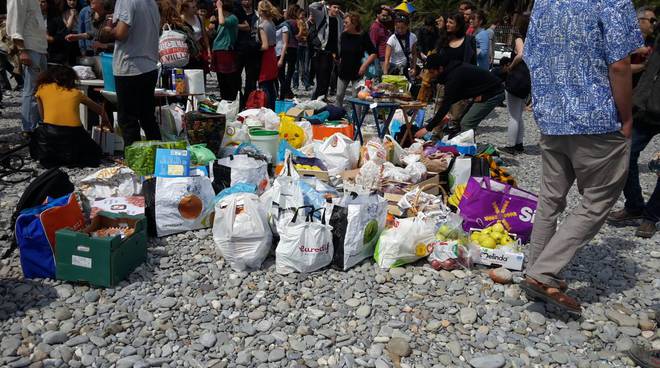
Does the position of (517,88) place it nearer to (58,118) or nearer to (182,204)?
(182,204)

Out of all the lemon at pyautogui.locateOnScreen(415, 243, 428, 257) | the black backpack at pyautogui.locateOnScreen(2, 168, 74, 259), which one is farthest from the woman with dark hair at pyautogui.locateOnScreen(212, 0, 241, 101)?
the lemon at pyautogui.locateOnScreen(415, 243, 428, 257)

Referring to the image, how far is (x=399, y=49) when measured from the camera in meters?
9.62

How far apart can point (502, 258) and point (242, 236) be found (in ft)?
6.09

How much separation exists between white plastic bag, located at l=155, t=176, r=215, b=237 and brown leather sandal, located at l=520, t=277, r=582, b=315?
2.53m

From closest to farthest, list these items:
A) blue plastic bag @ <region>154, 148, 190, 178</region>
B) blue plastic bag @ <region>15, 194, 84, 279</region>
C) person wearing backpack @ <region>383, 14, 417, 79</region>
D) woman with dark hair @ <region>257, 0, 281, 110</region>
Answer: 1. blue plastic bag @ <region>15, 194, 84, 279</region>
2. blue plastic bag @ <region>154, 148, 190, 178</region>
3. woman with dark hair @ <region>257, 0, 281, 110</region>
4. person wearing backpack @ <region>383, 14, 417, 79</region>

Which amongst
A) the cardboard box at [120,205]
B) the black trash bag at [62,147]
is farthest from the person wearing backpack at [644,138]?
→ the black trash bag at [62,147]

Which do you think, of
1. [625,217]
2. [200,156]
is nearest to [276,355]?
[200,156]

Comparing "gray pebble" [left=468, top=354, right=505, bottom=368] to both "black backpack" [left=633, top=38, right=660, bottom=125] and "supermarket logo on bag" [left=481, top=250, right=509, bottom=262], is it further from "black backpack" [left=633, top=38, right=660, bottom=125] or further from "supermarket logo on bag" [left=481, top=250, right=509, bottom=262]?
"black backpack" [left=633, top=38, right=660, bottom=125]

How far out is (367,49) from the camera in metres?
8.51

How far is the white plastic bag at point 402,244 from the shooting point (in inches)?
160

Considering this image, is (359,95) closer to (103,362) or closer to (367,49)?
(367,49)

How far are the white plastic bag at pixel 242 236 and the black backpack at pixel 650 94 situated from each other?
3319mm

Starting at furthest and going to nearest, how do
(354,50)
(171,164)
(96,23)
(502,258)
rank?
(354,50), (96,23), (171,164), (502,258)

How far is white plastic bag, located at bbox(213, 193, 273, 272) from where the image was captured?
154 inches
